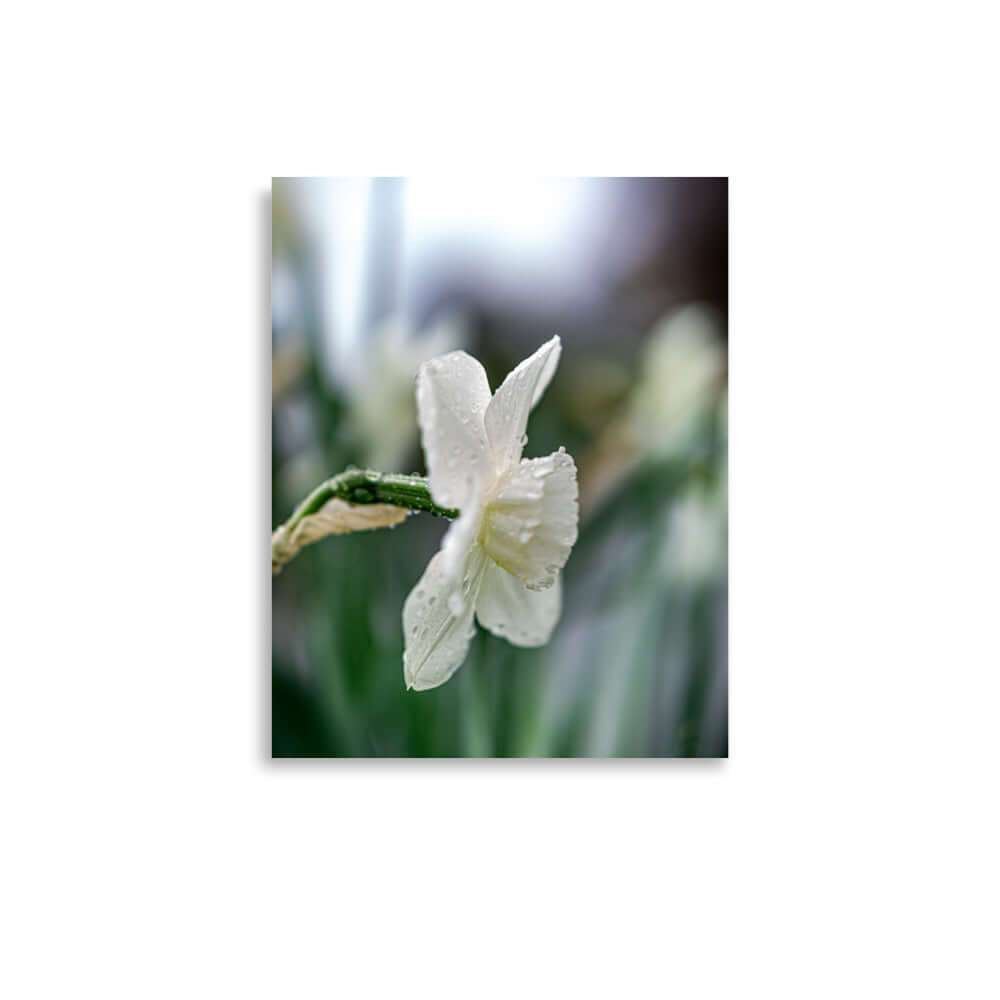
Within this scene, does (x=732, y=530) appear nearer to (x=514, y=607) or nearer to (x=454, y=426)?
(x=514, y=607)

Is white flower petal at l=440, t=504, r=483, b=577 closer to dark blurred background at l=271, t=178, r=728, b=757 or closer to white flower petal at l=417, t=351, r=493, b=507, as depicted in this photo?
white flower petal at l=417, t=351, r=493, b=507

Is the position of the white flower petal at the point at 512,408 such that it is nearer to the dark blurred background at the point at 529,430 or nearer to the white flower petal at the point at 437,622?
the white flower petal at the point at 437,622

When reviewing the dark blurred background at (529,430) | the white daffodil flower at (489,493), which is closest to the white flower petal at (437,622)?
the white daffodil flower at (489,493)

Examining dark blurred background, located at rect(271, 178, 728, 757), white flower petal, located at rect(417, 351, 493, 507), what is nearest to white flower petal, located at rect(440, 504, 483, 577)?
white flower petal, located at rect(417, 351, 493, 507)

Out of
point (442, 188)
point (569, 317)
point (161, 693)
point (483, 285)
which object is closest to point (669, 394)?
point (569, 317)

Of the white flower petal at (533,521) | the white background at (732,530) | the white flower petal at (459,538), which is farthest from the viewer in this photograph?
the white background at (732,530)
